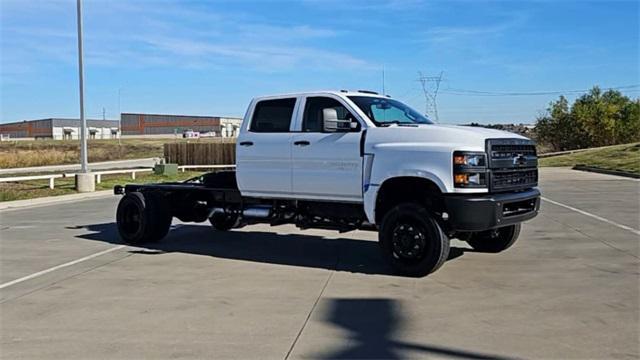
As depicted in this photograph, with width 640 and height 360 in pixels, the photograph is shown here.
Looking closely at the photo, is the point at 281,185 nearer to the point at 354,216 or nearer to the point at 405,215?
the point at 354,216

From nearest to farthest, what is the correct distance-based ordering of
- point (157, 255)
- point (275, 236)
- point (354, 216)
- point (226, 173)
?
point (354, 216), point (157, 255), point (226, 173), point (275, 236)

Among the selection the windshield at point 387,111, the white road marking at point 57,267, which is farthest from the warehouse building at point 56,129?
the windshield at point 387,111

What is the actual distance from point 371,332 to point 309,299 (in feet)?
4.71

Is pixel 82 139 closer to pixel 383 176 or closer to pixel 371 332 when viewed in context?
pixel 383 176

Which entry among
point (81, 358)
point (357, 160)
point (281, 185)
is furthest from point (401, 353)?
point (281, 185)

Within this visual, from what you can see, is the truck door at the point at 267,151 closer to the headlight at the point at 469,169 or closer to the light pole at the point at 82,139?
the headlight at the point at 469,169

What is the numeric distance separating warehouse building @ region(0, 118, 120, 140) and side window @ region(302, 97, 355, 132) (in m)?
125

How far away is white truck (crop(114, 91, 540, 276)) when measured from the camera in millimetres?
8031

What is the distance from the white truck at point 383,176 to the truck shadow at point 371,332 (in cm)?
149

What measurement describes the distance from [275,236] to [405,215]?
4577 mm

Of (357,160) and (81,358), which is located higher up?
(357,160)

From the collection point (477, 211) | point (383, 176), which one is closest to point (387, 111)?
point (383, 176)

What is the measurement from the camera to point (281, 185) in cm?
963

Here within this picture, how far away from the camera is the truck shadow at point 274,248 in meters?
9.60
